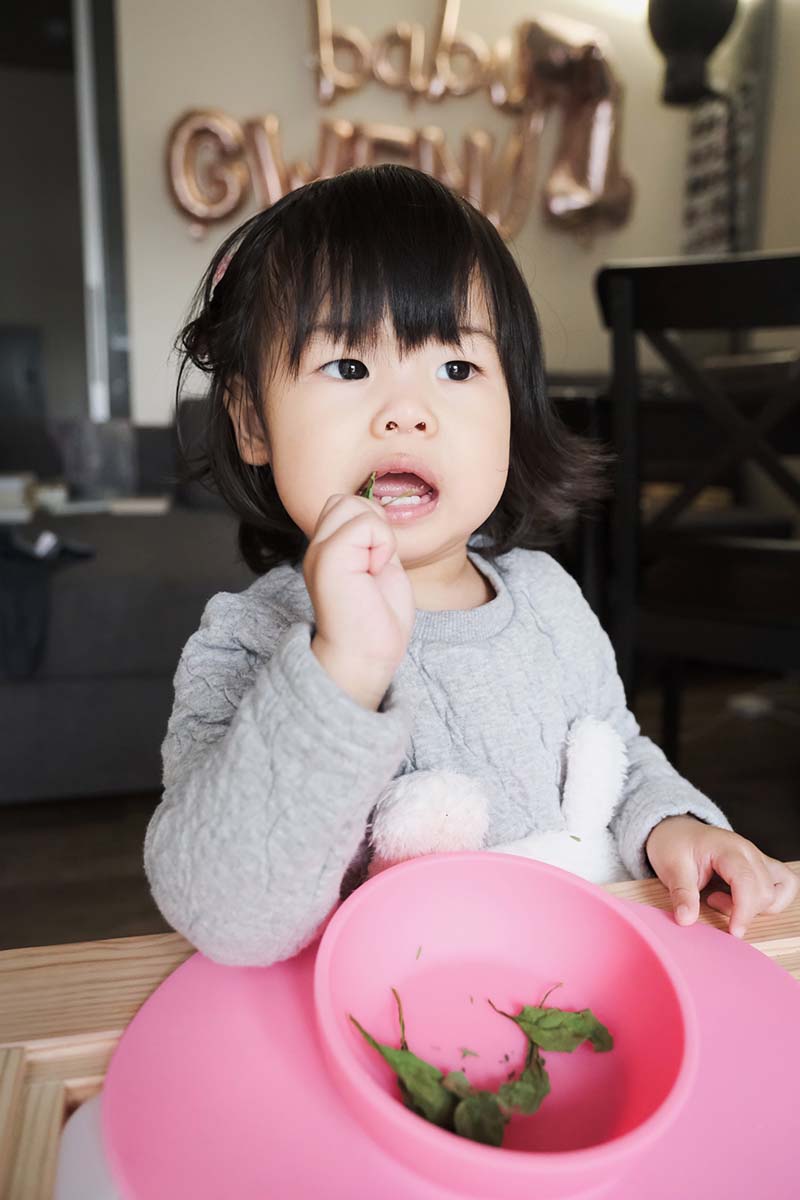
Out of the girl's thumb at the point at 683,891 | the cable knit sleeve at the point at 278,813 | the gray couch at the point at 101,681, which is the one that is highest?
the cable knit sleeve at the point at 278,813

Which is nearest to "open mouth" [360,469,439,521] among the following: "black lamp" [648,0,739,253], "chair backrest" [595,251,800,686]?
"chair backrest" [595,251,800,686]

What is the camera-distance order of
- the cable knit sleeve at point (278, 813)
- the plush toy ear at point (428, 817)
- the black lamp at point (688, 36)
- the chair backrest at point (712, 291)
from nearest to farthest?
1. the cable knit sleeve at point (278, 813)
2. the plush toy ear at point (428, 817)
3. the chair backrest at point (712, 291)
4. the black lamp at point (688, 36)

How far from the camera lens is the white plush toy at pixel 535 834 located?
0.58 m

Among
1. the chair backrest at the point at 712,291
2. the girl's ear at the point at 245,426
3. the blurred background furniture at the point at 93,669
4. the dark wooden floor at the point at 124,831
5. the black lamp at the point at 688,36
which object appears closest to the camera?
the girl's ear at the point at 245,426

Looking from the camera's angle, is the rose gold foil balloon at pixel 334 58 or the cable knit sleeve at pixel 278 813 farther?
the rose gold foil balloon at pixel 334 58

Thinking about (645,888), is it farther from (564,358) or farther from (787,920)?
(564,358)

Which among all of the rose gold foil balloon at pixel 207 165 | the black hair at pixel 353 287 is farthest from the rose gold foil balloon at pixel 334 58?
the black hair at pixel 353 287

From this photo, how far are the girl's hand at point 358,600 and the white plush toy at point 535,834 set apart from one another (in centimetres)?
14

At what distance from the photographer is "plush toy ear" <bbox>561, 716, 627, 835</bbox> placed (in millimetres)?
672

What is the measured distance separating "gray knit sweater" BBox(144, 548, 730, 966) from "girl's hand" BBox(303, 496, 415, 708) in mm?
14

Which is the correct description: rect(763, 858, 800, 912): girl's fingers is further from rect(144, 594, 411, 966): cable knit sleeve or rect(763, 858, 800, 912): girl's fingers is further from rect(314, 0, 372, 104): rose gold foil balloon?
rect(314, 0, 372, 104): rose gold foil balloon

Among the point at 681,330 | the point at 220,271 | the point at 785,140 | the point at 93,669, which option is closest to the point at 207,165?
the point at 785,140

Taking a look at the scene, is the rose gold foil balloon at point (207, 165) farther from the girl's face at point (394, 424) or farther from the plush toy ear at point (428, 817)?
the plush toy ear at point (428, 817)

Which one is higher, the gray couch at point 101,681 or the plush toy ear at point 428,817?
the plush toy ear at point 428,817
